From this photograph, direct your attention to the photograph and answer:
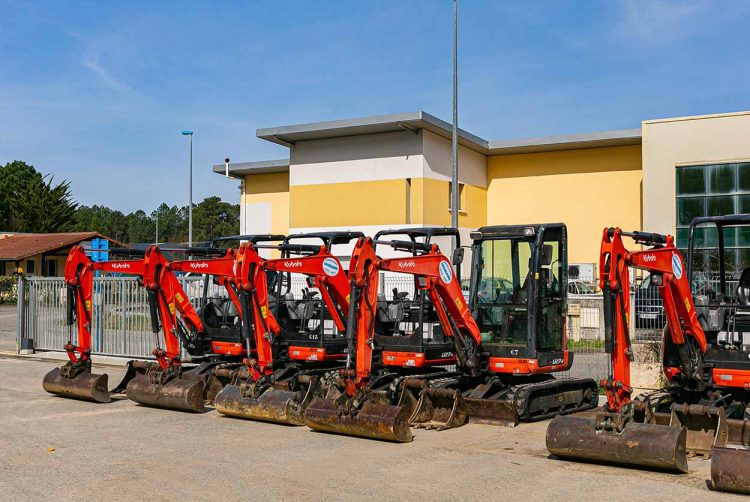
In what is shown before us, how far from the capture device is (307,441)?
10477mm

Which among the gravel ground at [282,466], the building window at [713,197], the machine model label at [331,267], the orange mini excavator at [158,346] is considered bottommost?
the gravel ground at [282,466]

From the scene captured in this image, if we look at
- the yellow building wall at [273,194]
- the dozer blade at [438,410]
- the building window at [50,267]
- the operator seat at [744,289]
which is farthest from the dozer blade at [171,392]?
the building window at [50,267]

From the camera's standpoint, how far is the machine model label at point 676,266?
31.8ft

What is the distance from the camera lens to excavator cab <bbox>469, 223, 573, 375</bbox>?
38.6 ft

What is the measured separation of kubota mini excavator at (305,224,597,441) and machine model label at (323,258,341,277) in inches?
37.8

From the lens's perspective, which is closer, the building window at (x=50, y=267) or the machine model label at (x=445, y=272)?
the machine model label at (x=445, y=272)

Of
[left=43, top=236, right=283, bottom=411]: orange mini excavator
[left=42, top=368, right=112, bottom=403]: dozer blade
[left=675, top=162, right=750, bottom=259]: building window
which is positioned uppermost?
[left=675, top=162, right=750, bottom=259]: building window

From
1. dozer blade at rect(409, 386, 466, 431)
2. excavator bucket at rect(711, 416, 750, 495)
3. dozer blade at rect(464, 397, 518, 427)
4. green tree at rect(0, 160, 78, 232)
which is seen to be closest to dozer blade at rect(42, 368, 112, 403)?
dozer blade at rect(409, 386, 466, 431)

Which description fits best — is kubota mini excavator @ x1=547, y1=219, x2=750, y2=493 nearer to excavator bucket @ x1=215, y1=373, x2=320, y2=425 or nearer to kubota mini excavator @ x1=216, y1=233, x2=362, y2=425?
excavator bucket @ x1=215, y1=373, x2=320, y2=425

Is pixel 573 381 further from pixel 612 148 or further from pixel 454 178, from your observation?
pixel 612 148

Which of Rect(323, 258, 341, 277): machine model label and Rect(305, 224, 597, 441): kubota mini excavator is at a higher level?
Rect(323, 258, 341, 277): machine model label

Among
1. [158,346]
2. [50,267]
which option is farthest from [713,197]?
[50,267]

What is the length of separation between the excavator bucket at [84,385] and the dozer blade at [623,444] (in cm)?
799

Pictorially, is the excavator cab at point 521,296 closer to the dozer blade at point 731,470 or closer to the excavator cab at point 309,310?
the excavator cab at point 309,310
